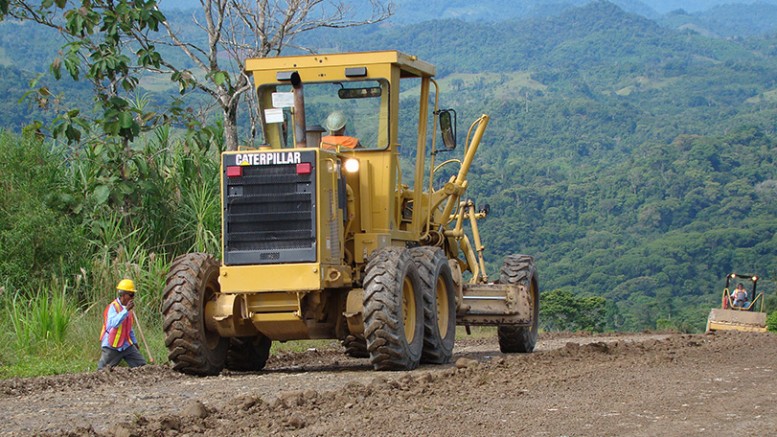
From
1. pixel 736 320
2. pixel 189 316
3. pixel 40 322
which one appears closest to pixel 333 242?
pixel 189 316

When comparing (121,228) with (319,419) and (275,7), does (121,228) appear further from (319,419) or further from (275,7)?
(319,419)

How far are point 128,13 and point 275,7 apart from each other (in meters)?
3.26

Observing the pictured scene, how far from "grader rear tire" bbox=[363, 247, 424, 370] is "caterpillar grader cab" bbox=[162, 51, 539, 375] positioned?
0.01 meters

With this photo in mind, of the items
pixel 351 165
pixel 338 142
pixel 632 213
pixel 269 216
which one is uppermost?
pixel 632 213

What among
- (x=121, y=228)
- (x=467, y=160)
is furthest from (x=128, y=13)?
(x=467, y=160)

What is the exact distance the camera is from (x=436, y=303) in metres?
13.0

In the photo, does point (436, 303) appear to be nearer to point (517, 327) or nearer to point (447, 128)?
point (447, 128)

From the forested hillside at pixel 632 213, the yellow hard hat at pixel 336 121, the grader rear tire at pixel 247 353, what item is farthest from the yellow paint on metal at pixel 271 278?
the forested hillside at pixel 632 213

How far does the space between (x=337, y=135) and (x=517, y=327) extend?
3771 mm

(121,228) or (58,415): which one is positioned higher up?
(121,228)

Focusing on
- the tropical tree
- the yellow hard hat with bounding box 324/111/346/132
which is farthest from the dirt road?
the tropical tree

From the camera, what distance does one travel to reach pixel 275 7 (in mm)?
20359

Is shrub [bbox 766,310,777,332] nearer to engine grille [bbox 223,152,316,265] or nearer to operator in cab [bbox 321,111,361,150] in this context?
operator in cab [bbox 321,111,361,150]

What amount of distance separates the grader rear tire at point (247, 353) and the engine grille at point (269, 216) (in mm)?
1448
